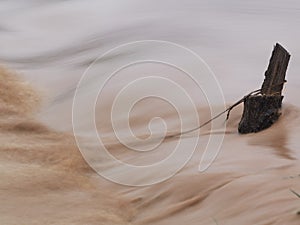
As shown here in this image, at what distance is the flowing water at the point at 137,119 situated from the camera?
254 centimetres

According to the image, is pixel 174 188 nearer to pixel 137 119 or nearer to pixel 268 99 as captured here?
pixel 268 99

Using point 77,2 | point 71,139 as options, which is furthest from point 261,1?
point 71,139

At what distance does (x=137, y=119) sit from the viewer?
398 cm

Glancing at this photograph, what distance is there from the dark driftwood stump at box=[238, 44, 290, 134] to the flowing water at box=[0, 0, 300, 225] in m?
0.06

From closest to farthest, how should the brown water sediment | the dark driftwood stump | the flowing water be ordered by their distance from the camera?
1. the brown water sediment
2. the flowing water
3. the dark driftwood stump

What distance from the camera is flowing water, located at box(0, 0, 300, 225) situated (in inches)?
100

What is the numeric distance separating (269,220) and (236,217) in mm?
163

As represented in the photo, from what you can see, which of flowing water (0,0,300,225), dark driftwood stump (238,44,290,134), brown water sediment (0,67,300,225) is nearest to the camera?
brown water sediment (0,67,300,225)

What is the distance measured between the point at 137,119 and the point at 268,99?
1.11 metres

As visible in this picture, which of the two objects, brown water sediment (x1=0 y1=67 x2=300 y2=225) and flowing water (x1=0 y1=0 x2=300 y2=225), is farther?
flowing water (x1=0 y1=0 x2=300 y2=225)

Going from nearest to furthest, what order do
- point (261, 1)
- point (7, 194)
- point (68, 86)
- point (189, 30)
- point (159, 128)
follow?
1. point (7, 194)
2. point (159, 128)
3. point (68, 86)
4. point (189, 30)
5. point (261, 1)

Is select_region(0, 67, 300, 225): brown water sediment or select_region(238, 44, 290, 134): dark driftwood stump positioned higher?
select_region(238, 44, 290, 134): dark driftwood stump

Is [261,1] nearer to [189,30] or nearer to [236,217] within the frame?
[189,30]

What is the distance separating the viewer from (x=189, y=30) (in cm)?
620
